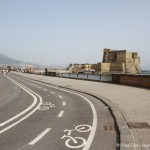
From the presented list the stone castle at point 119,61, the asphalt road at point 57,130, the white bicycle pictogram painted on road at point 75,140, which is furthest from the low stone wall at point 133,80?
the stone castle at point 119,61

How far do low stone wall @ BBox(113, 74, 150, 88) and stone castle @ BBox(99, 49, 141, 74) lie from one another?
12302 centimetres

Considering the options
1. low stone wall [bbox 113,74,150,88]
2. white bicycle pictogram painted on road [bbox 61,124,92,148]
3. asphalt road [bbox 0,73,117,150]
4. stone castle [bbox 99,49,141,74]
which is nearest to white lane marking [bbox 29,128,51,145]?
asphalt road [bbox 0,73,117,150]

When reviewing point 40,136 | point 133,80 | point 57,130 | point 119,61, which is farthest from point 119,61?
point 40,136

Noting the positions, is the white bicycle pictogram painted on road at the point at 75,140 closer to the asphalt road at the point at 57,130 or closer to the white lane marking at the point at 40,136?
the asphalt road at the point at 57,130

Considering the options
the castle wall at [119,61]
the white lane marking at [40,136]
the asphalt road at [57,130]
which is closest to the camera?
the asphalt road at [57,130]

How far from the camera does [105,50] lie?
17425 cm

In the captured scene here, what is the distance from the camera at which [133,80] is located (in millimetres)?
27672

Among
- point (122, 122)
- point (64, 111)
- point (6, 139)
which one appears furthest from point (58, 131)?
point (64, 111)

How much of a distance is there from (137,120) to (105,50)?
16533cm

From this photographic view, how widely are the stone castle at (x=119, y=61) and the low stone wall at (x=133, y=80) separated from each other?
404ft

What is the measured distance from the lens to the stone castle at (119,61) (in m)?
158

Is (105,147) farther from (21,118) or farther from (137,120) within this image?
(21,118)

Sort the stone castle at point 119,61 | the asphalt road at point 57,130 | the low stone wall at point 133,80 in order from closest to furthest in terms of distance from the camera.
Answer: the asphalt road at point 57,130
the low stone wall at point 133,80
the stone castle at point 119,61

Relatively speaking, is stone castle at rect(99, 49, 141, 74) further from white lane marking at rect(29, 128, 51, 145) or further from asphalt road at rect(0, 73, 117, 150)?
white lane marking at rect(29, 128, 51, 145)
